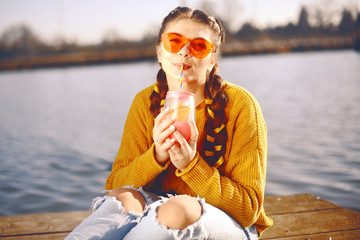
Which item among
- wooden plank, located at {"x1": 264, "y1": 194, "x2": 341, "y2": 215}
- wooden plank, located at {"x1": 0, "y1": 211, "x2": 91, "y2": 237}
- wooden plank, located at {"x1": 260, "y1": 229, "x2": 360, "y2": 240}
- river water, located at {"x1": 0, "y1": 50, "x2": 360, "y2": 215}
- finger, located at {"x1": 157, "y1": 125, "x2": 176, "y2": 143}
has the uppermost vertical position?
finger, located at {"x1": 157, "y1": 125, "x2": 176, "y2": 143}

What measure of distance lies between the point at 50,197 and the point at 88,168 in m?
1.18

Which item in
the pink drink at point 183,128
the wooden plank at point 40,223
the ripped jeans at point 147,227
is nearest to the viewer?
the ripped jeans at point 147,227

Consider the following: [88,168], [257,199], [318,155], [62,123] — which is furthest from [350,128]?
[62,123]

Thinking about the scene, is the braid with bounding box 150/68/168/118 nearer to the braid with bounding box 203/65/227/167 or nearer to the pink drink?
the braid with bounding box 203/65/227/167

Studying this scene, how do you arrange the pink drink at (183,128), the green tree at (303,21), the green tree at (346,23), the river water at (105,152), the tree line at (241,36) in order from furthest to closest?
the green tree at (303,21) → the green tree at (346,23) → the tree line at (241,36) → the river water at (105,152) → the pink drink at (183,128)

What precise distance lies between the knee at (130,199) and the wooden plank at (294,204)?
128cm

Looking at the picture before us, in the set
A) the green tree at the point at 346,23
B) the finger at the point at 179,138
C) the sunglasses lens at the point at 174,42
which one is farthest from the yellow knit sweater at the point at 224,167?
the green tree at the point at 346,23

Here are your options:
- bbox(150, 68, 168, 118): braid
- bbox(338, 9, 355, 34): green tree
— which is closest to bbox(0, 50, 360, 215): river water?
bbox(150, 68, 168, 118): braid

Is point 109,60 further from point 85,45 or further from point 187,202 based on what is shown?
point 187,202

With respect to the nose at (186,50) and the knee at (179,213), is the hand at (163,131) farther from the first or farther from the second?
the nose at (186,50)

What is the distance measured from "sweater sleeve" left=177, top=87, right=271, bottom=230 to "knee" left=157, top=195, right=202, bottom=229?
0.48 feet

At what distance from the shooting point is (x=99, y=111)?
11.7 meters

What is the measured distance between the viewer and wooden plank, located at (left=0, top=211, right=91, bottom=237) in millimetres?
2541

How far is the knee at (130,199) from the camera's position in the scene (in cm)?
170
